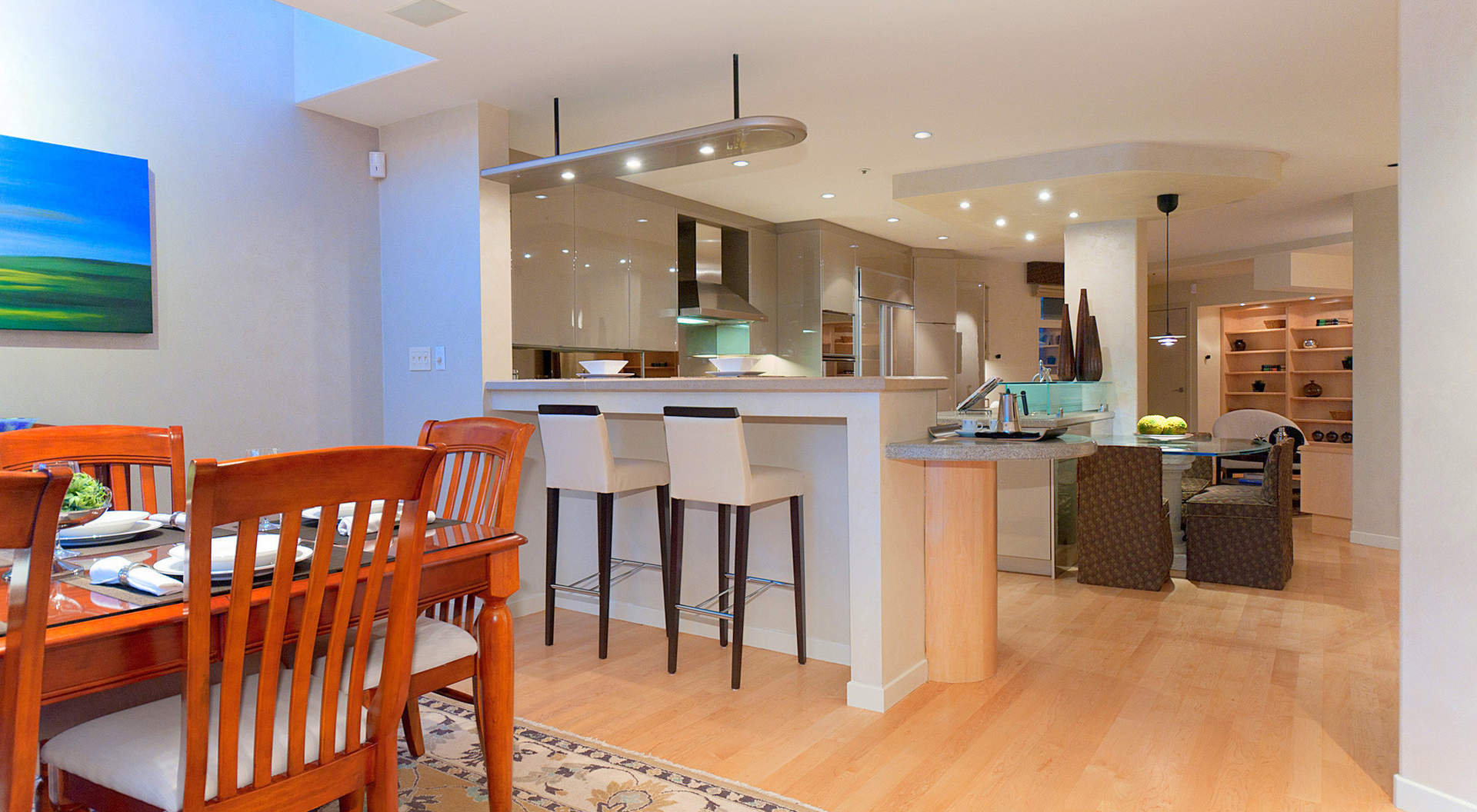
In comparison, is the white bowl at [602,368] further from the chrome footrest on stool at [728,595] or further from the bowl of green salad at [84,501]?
the bowl of green salad at [84,501]

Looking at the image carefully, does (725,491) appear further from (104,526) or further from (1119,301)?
(1119,301)

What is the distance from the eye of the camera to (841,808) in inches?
86.7

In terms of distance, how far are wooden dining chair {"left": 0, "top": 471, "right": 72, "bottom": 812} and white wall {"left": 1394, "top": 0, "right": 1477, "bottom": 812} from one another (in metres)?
2.60

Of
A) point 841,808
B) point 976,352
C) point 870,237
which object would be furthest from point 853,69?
point 976,352

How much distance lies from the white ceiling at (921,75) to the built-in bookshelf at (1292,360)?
519 cm

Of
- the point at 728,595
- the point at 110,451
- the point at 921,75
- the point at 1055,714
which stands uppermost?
the point at 921,75

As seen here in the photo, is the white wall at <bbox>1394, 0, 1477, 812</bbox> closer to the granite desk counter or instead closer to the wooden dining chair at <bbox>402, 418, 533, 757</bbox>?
the granite desk counter

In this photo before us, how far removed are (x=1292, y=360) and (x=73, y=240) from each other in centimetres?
1080

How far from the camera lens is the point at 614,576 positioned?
3.96m

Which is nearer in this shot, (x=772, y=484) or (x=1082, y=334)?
(x=772, y=484)

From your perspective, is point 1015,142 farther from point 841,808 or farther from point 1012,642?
point 841,808

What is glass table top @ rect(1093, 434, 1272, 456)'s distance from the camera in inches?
172

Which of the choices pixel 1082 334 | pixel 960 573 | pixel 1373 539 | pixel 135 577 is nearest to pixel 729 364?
pixel 960 573

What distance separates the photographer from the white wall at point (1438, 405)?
2.05 metres
